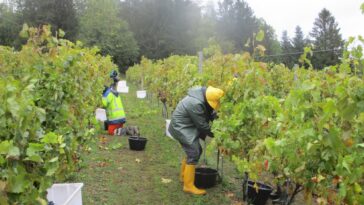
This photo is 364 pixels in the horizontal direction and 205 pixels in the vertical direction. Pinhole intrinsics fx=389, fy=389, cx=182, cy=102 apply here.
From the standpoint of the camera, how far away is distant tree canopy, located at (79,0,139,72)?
4147 cm

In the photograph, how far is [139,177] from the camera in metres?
6.09

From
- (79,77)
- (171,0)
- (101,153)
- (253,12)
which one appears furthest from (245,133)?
(253,12)

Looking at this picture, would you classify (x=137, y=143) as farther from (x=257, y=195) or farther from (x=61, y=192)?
(x=61, y=192)

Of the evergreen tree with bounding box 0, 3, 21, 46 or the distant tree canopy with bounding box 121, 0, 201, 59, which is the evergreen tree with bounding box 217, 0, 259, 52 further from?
the evergreen tree with bounding box 0, 3, 21, 46

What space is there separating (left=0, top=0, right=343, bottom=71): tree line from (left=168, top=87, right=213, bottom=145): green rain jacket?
32535mm

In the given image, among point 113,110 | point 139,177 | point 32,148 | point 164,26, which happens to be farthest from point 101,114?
point 164,26

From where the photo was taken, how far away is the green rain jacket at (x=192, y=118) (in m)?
5.22

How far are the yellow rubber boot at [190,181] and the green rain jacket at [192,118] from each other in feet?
1.19

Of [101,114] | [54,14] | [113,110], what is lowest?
[101,114]

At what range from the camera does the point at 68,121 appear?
4086 mm

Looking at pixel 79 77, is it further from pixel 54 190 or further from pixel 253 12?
pixel 253 12

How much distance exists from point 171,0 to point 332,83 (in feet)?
162

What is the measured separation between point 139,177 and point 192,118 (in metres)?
1.50

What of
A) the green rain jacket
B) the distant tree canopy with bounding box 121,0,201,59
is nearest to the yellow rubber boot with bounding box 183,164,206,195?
the green rain jacket
